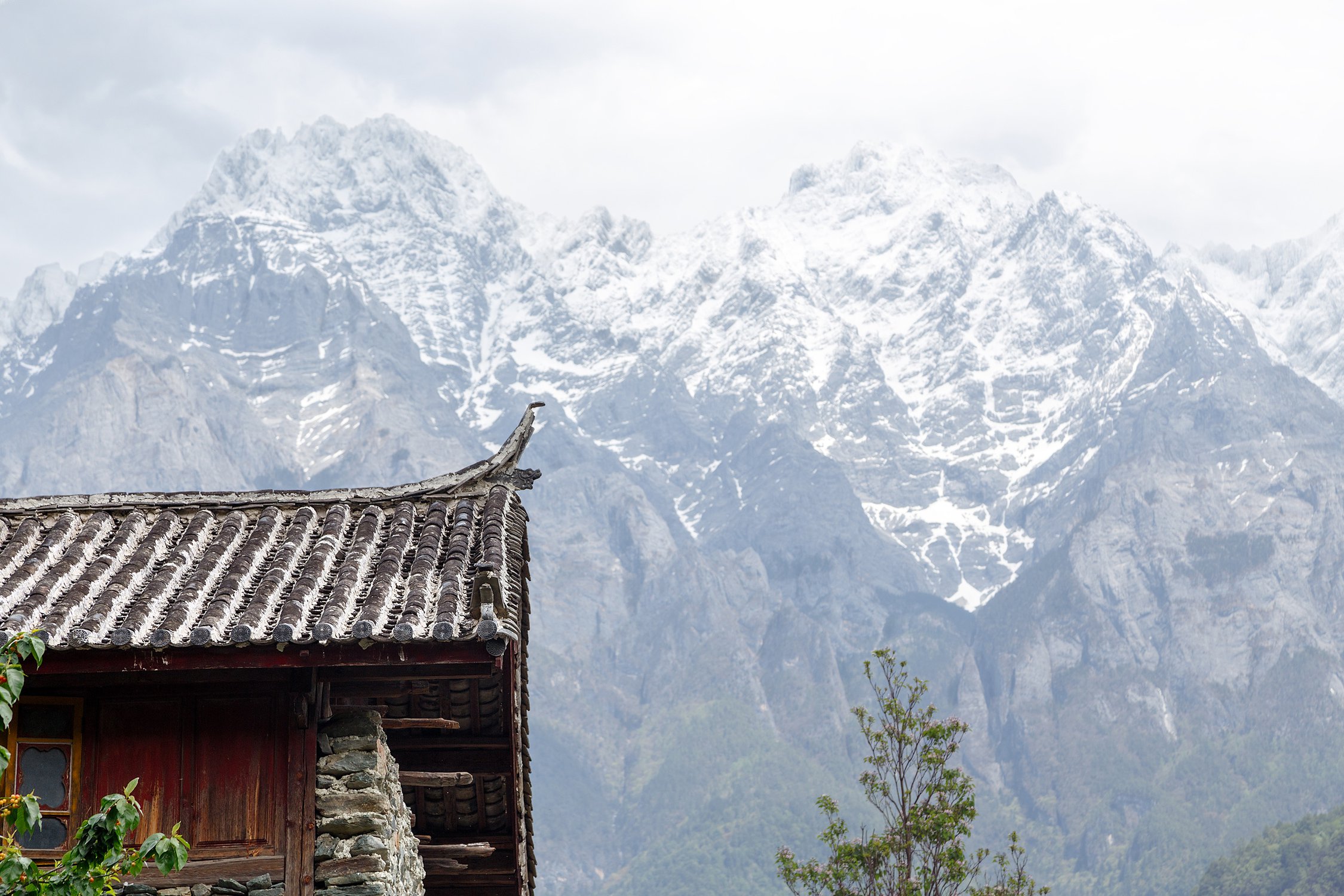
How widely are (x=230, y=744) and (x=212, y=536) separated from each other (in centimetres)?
213

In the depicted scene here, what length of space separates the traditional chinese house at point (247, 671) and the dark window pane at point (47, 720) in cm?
1

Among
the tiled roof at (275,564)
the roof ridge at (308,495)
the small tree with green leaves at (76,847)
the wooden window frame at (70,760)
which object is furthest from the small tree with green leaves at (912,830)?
the small tree with green leaves at (76,847)

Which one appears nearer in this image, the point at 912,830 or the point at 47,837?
the point at 47,837

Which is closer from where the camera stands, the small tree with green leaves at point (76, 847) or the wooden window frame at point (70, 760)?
the small tree with green leaves at point (76, 847)

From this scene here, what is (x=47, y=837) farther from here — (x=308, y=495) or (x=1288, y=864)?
(x=1288, y=864)

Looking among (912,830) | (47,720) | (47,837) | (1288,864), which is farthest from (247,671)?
(1288,864)

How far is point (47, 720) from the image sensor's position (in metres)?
10.5

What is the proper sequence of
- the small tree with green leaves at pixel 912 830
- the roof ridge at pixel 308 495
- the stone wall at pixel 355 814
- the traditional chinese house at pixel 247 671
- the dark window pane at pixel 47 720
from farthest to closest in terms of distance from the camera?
the small tree with green leaves at pixel 912 830 → the roof ridge at pixel 308 495 → the stone wall at pixel 355 814 → the dark window pane at pixel 47 720 → the traditional chinese house at pixel 247 671

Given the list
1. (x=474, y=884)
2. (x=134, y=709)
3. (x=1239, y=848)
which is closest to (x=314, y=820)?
(x=134, y=709)

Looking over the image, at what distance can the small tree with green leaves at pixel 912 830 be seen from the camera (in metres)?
26.2

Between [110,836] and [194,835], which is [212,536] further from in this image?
[110,836]

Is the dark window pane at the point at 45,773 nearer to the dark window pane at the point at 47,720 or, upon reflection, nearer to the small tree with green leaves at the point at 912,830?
the dark window pane at the point at 47,720

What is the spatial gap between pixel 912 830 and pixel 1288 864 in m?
133

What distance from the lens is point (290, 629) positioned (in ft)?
32.8
